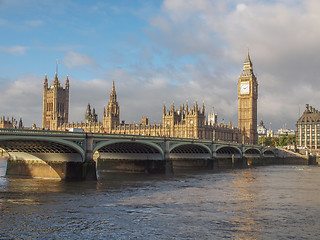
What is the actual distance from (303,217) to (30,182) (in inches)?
1163

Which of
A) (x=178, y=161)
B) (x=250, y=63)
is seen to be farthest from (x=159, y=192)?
(x=250, y=63)

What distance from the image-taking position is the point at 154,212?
28.0 metres

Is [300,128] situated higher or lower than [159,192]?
higher

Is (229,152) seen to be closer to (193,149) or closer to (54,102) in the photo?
(193,149)

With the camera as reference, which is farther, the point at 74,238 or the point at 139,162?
the point at 139,162

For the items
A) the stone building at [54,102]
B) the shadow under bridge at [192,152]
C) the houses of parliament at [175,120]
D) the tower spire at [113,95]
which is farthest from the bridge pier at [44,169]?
the stone building at [54,102]

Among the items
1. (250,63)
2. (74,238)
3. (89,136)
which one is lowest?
(74,238)

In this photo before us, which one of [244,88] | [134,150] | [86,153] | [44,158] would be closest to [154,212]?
[86,153]

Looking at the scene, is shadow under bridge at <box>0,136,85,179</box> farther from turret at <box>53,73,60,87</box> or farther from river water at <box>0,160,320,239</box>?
turret at <box>53,73,60,87</box>

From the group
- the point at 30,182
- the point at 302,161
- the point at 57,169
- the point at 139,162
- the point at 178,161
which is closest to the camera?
the point at 30,182

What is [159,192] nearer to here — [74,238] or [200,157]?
[74,238]


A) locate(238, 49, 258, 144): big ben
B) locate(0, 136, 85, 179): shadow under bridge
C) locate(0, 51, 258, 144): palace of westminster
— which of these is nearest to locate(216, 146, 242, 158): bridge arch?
locate(0, 51, 258, 144): palace of westminster

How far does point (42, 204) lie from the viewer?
30391 mm

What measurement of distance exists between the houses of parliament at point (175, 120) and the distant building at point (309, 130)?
831 inches
